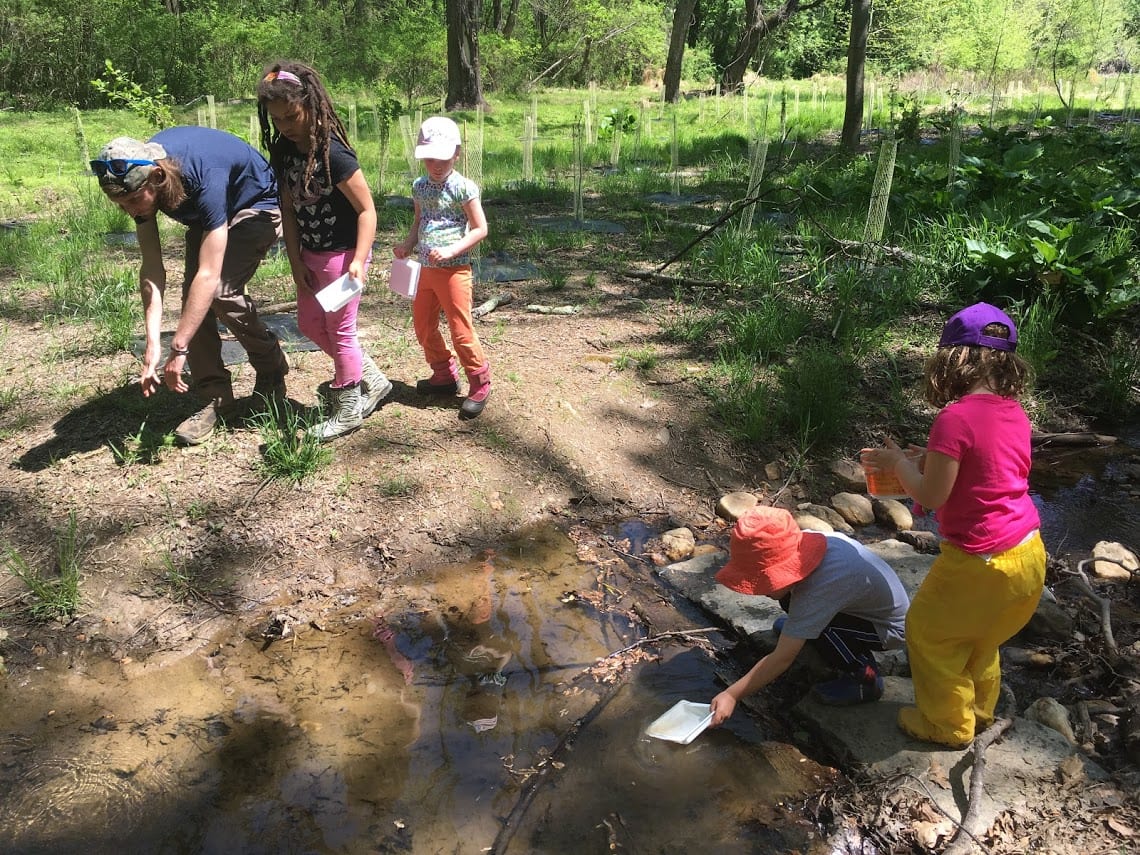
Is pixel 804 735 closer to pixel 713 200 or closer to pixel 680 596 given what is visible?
pixel 680 596

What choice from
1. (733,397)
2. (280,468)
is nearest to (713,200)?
(733,397)

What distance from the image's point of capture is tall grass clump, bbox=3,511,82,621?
2627 mm

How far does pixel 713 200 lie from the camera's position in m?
8.07

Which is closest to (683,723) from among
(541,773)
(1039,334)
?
(541,773)

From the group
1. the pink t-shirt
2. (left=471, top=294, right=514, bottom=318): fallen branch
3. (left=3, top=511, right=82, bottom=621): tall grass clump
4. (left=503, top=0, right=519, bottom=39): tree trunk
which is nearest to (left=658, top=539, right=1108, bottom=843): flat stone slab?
the pink t-shirt

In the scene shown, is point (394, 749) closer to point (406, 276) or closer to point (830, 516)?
point (406, 276)

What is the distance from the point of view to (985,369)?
1938 millimetres

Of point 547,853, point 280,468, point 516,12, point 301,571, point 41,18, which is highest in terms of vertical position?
point 516,12

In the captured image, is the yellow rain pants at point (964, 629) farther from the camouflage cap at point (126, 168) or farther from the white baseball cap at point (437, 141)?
the camouflage cap at point (126, 168)

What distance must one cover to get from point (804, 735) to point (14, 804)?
2038 millimetres

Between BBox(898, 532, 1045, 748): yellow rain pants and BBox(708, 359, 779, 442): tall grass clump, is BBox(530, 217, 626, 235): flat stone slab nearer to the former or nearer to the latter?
BBox(708, 359, 779, 442): tall grass clump

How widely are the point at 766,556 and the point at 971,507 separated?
50 cm

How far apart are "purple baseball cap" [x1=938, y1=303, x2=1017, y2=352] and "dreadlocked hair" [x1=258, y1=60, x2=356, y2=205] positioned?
2.19 m

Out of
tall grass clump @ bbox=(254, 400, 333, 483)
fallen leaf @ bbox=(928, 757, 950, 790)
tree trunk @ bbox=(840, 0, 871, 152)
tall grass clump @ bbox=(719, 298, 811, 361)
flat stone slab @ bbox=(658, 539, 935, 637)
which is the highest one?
tree trunk @ bbox=(840, 0, 871, 152)
